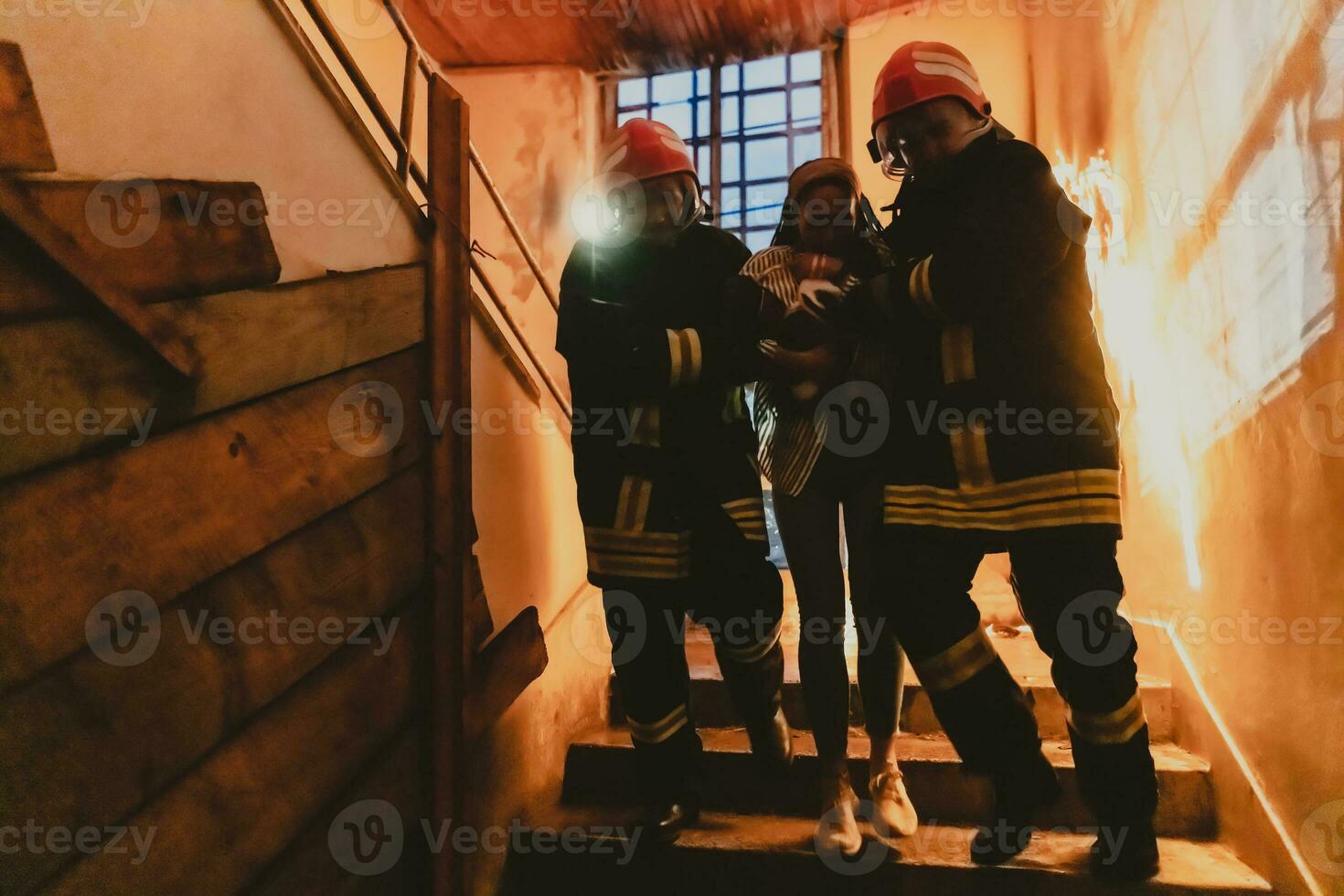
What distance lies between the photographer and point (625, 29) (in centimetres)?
399

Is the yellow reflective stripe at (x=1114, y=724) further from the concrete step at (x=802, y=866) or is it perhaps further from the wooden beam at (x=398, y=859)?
the wooden beam at (x=398, y=859)

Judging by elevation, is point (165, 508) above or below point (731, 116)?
below

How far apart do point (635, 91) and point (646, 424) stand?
11.0ft

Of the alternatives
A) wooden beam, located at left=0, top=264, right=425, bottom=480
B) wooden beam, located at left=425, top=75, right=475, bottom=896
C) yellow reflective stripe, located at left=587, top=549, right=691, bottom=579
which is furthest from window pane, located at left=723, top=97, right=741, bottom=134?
yellow reflective stripe, located at left=587, top=549, right=691, bottom=579

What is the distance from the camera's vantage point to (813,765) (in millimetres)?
1996

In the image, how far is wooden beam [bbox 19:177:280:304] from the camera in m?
0.92

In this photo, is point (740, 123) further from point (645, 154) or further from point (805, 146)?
point (645, 154)

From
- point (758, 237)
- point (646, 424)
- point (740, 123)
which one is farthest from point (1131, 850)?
point (740, 123)

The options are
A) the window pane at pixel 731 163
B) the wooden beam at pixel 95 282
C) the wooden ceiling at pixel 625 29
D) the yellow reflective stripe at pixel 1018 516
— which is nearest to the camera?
the wooden beam at pixel 95 282

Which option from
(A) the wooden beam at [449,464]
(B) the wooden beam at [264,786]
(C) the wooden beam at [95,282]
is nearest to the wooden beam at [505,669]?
(A) the wooden beam at [449,464]

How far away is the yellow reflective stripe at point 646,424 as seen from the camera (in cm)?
181

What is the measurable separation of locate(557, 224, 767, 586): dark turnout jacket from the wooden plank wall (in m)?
0.40

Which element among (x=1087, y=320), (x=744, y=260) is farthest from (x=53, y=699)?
(x=1087, y=320)

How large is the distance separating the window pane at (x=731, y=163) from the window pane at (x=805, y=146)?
32 cm
